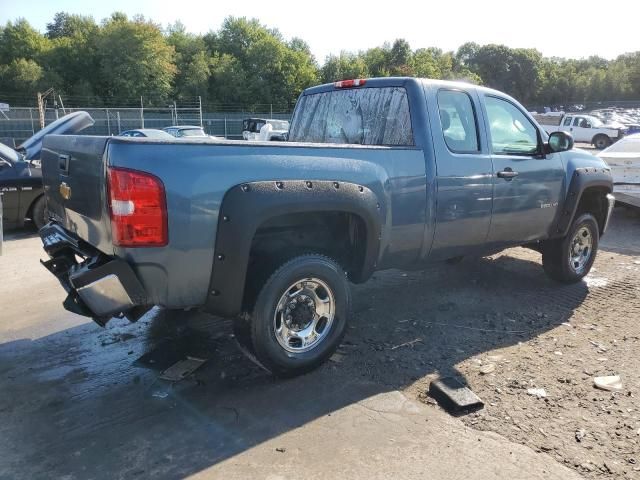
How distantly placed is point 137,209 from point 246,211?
60cm

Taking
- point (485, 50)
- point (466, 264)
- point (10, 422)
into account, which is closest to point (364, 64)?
point (485, 50)

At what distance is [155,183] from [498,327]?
3256mm

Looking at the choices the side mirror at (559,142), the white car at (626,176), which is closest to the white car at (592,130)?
the white car at (626,176)

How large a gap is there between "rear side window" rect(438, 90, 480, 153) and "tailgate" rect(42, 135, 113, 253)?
2628mm

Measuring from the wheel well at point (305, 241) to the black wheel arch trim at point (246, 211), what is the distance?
0.57 ft

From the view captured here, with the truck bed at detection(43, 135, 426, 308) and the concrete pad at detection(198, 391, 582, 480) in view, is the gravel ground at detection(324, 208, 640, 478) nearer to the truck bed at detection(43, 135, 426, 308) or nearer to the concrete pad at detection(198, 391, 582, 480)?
the concrete pad at detection(198, 391, 582, 480)

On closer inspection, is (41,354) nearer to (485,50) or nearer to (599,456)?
(599,456)

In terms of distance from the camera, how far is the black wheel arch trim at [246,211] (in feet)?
9.92

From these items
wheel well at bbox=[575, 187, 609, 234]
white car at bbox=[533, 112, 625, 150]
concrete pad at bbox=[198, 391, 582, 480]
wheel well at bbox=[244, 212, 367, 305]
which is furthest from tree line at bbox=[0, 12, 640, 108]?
concrete pad at bbox=[198, 391, 582, 480]

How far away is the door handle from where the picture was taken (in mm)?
4552

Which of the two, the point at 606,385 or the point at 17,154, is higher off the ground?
the point at 17,154

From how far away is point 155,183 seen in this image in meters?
2.79

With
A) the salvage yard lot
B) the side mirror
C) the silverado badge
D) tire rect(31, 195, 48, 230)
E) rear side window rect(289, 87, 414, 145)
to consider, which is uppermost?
rear side window rect(289, 87, 414, 145)

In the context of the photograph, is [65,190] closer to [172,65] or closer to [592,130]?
[592,130]
